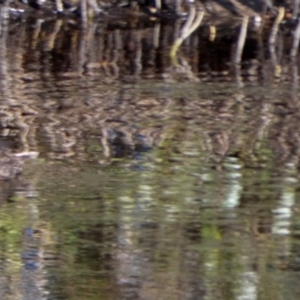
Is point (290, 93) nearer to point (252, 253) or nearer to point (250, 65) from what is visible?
point (250, 65)

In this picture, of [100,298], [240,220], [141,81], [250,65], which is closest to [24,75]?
[141,81]

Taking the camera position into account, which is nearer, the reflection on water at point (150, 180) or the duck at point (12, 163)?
the reflection on water at point (150, 180)

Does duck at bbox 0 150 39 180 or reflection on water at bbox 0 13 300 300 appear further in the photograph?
duck at bbox 0 150 39 180

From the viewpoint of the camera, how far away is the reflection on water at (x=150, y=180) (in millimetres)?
3902

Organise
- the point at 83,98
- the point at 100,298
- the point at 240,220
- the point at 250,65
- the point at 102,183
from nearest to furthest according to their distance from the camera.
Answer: the point at 100,298 → the point at 240,220 → the point at 102,183 → the point at 83,98 → the point at 250,65

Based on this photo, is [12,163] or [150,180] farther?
[12,163]

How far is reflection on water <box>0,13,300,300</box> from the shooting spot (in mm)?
3902

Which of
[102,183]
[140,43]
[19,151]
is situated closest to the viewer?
[102,183]

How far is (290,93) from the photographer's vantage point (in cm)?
715

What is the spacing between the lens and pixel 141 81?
24.8 ft

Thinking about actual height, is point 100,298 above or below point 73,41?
below

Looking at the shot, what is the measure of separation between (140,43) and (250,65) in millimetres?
1622

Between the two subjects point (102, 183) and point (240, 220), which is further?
point (102, 183)

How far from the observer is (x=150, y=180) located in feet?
16.8
